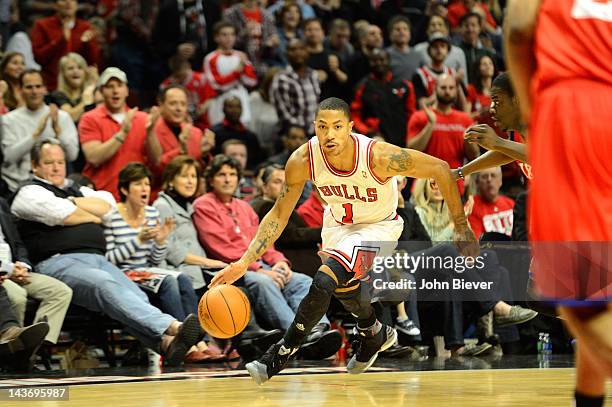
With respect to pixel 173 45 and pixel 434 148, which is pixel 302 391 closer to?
pixel 434 148

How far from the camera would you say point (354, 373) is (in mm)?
6922

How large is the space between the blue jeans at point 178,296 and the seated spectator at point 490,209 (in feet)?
9.48

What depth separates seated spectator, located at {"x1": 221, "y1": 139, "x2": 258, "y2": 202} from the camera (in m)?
10.2

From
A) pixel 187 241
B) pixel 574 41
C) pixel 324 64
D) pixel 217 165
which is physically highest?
pixel 574 41

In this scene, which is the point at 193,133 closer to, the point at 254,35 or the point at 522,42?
the point at 254,35

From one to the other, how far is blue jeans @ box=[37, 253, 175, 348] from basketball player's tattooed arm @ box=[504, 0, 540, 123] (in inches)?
190

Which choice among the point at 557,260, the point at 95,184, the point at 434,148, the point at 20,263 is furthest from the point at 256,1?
the point at 557,260

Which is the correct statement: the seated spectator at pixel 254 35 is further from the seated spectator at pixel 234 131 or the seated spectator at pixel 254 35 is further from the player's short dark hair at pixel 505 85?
the player's short dark hair at pixel 505 85

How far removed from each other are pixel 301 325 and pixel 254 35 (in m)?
6.99

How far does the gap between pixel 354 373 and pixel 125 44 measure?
695cm

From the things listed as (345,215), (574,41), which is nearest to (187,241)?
(345,215)

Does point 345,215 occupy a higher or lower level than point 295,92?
lower

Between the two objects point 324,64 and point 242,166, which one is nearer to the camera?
point 242,166

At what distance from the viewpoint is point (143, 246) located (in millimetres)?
8312
